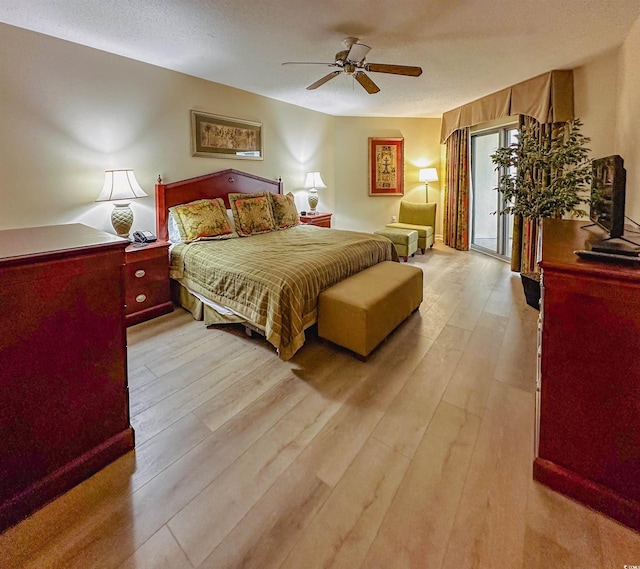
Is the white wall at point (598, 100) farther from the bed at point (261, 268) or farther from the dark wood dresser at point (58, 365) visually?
the dark wood dresser at point (58, 365)

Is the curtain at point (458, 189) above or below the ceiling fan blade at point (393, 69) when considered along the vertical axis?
below

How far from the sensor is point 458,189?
19.3 ft

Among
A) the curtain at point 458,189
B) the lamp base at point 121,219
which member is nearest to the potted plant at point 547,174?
the curtain at point 458,189

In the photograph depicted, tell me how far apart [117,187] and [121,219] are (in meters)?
0.28

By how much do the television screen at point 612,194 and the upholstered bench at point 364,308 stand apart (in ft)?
4.41

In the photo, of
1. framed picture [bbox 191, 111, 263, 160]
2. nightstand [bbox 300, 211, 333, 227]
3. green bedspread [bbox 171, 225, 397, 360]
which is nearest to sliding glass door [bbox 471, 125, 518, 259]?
nightstand [bbox 300, 211, 333, 227]

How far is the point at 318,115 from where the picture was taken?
5.70m

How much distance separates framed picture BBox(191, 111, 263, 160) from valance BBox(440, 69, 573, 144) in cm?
315

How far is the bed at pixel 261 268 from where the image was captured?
2.42 metres

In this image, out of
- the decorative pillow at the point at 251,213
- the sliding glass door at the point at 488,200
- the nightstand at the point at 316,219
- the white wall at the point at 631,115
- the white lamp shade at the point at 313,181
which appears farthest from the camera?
the white lamp shade at the point at 313,181

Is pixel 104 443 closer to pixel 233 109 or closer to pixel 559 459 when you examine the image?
pixel 559 459

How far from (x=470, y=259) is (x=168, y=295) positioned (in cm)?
→ 440

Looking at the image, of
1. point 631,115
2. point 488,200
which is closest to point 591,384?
point 631,115

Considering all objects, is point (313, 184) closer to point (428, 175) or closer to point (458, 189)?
point (428, 175)
